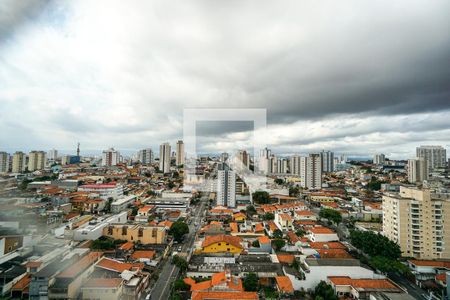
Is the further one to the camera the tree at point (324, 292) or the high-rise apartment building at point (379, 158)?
the high-rise apartment building at point (379, 158)

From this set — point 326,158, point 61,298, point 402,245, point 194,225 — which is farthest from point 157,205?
point 326,158

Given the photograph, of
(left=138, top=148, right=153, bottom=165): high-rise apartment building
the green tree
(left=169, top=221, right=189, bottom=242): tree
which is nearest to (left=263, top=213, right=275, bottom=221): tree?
the green tree

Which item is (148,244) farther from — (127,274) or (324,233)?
(324,233)

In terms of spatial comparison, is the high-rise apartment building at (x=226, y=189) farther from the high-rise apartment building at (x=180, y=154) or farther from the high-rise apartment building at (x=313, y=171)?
the high-rise apartment building at (x=180, y=154)

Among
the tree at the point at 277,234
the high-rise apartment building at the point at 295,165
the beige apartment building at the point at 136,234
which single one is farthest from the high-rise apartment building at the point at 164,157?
the tree at the point at 277,234

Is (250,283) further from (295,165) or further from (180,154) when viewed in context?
(295,165)
